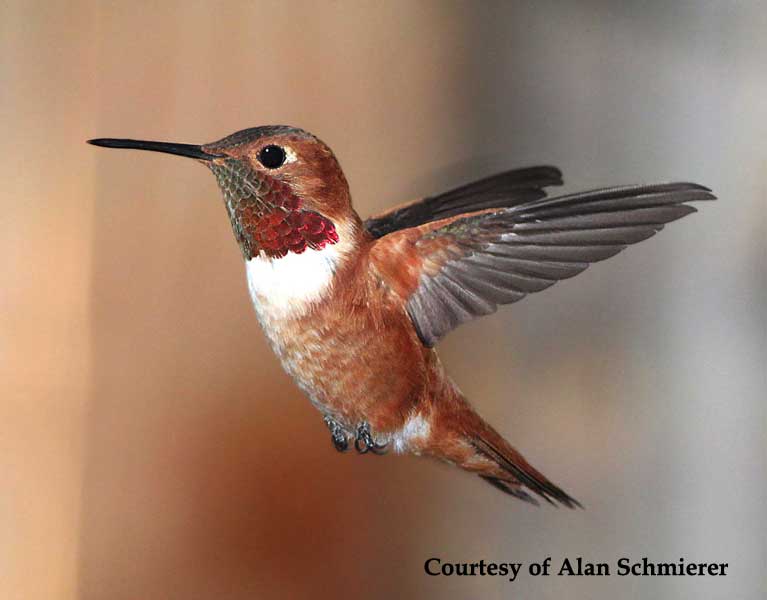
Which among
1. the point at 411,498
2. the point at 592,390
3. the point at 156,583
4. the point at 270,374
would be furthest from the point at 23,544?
the point at 592,390

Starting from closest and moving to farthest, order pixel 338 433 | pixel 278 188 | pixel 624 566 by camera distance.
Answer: pixel 278 188, pixel 338 433, pixel 624 566

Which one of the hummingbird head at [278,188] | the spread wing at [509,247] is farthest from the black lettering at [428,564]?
the hummingbird head at [278,188]

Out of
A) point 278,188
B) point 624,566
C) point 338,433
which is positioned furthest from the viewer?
point 624,566

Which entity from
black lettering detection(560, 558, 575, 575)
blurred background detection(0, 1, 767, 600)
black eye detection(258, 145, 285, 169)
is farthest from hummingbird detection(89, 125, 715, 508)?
black lettering detection(560, 558, 575, 575)

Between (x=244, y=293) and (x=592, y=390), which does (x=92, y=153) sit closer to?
(x=244, y=293)

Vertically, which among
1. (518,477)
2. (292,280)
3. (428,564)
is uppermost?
(292,280)

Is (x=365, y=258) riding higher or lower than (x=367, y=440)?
higher

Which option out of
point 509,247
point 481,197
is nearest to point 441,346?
point 481,197

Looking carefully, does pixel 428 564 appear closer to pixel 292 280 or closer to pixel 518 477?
pixel 518 477

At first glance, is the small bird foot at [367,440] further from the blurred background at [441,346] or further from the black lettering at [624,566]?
the black lettering at [624,566]
